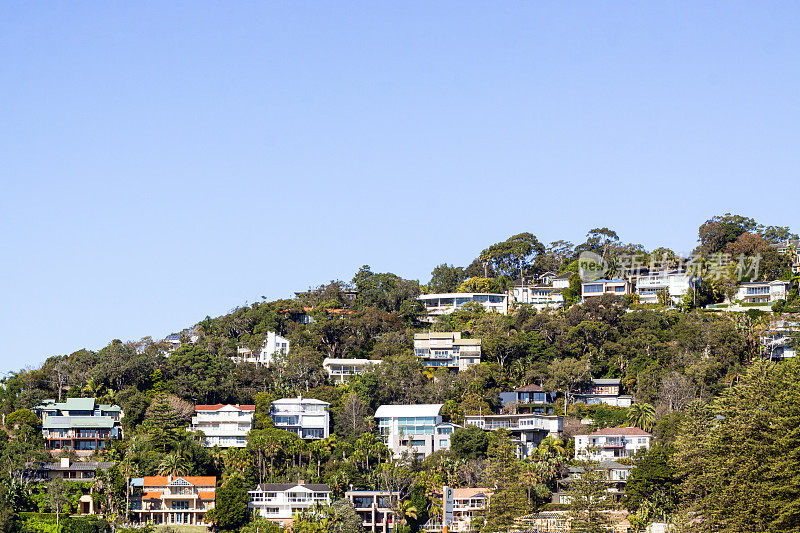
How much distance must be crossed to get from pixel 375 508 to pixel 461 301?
42.5m

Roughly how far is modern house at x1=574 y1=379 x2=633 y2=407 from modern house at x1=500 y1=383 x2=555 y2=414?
2.67 m

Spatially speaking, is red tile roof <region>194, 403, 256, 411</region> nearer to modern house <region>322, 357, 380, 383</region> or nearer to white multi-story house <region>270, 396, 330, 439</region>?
white multi-story house <region>270, 396, 330, 439</region>

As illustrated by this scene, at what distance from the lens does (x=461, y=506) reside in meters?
75.9

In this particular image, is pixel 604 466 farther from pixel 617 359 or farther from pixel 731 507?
pixel 731 507

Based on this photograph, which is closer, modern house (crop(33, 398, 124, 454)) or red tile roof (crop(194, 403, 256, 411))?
modern house (crop(33, 398, 124, 454))

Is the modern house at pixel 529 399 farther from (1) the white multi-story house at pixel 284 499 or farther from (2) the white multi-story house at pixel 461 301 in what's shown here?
(2) the white multi-story house at pixel 461 301

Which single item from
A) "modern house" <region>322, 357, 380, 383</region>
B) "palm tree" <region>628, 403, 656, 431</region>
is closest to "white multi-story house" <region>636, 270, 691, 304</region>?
"palm tree" <region>628, 403, 656, 431</region>

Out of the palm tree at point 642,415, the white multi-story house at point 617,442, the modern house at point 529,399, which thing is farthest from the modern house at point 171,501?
the palm tree at point 642,415

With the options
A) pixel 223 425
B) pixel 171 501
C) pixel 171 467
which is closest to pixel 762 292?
pixel 223 425

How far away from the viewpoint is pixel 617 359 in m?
94.4

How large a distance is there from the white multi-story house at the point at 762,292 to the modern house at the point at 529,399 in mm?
27100

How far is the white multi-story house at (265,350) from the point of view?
102 meters

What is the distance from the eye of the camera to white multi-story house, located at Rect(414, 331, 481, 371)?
322 feet

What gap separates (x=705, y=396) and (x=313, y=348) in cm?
3393
